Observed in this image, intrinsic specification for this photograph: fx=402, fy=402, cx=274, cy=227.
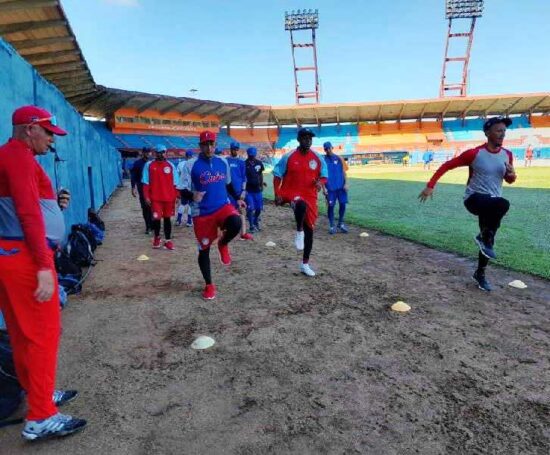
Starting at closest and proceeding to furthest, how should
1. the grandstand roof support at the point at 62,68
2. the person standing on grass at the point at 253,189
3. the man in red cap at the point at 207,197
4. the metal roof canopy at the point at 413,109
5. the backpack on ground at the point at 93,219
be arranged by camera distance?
1. the man in red cap at the point at 207,197
2. the backpack on ground at the point at 93,219
3. the person standing on grass at the point at 253,189
4. the grandstand roof support at the point at 62,68
5. the metal roof canopy at the point at 413,109

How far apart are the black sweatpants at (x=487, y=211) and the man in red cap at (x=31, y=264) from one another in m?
4.72

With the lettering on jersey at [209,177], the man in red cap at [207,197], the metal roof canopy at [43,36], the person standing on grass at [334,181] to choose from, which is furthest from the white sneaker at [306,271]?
the metal roof canopy at [43,36]

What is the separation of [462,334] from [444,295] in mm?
1142

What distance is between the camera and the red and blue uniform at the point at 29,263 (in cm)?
211

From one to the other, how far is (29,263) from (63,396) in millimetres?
1144

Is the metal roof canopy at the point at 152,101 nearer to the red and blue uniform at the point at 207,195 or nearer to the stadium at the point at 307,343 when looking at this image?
the stadium at the point at 307,343

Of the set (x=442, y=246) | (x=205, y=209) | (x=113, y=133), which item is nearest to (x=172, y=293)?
(x=205, y=209)

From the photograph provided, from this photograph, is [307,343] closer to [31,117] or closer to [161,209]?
[31,117]

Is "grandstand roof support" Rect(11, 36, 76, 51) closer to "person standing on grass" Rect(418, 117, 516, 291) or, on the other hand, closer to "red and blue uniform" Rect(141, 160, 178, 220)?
"red and blue uniform" Rect(141, 160, 178, 220)

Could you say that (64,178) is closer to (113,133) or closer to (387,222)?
(387,222)

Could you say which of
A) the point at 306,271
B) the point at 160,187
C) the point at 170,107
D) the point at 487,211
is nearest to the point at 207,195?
the point at 306,271

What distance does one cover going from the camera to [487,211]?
16.7 feet

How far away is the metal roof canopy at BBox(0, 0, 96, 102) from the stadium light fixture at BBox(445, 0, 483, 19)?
163 feet

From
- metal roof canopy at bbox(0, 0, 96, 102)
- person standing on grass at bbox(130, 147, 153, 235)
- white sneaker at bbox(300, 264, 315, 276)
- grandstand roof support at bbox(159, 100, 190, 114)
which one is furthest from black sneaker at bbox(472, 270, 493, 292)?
grandstand roof support at bbox(159, 100, 190, 114)
